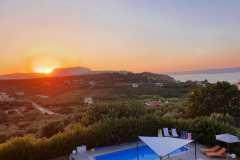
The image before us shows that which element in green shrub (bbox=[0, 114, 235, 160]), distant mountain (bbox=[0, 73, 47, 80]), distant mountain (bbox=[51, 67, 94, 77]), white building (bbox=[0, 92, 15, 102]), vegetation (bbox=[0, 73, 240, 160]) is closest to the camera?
green shrub (bbox=[0, 114, 235, 160])

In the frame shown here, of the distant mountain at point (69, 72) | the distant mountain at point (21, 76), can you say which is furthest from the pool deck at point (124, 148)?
the distant mountain at point (69, 72)

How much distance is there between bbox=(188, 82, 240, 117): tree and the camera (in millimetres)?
16016

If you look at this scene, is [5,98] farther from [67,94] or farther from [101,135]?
[101,135]

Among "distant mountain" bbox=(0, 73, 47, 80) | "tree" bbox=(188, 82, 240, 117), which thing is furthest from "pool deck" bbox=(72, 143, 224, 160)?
"distant mountain" bbox=(0, 73, 47, 80)

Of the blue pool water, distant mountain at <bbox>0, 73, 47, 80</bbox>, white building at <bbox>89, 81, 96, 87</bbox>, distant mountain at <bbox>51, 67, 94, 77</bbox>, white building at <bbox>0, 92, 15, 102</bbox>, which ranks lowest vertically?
the blue pool water

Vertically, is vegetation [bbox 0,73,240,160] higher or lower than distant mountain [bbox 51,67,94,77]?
lower

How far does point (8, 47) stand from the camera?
16.7 metres

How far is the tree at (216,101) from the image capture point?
16.0 metres

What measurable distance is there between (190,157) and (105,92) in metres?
28.7

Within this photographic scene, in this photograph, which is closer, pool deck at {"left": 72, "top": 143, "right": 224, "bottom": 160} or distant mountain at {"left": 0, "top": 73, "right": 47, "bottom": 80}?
pool deck at {"left": 72, "top": 143, "right": 224, "bottom": 160}

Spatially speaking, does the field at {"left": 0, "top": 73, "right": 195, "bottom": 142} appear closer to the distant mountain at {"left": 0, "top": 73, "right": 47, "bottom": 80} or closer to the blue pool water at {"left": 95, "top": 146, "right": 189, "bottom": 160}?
the distant mountain at {"left": 0, "top": 73, "right": 47, "bottom": 80}

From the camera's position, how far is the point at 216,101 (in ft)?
52.8

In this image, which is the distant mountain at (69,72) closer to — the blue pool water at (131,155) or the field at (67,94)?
the field at (67,94)

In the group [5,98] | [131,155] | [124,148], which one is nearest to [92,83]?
[5,98]
